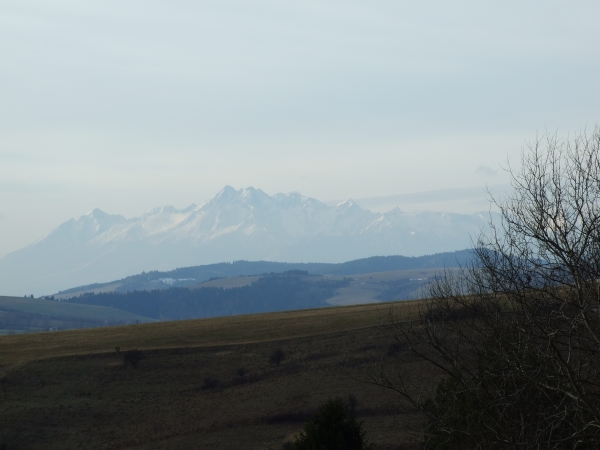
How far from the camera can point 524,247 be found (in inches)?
734

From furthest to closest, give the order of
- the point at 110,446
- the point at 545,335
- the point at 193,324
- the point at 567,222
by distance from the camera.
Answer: the point at 193,324, the point at 110,446, the point at 567,222, the point at 545,335

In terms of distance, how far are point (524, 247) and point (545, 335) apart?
4.22m

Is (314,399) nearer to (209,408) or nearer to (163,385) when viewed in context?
(209,408)

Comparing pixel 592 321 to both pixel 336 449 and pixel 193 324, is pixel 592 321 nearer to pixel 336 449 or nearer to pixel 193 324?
pixel 336 449

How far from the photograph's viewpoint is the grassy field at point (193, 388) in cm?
6081

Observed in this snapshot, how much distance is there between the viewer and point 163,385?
240 feet

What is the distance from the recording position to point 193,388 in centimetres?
7250

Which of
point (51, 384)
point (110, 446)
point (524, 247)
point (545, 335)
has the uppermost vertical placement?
point (524, 247)

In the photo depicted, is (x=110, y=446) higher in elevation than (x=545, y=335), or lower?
lower

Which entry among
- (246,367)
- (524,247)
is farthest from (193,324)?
(524,247)

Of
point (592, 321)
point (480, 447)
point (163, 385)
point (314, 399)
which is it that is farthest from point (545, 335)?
point (163, 385)

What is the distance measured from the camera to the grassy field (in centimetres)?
6081

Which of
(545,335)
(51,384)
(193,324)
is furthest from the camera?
(193,324)

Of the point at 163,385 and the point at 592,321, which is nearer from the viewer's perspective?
the point at 592,321
